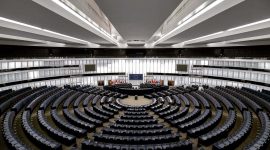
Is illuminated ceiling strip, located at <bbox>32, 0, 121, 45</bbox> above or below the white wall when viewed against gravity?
above

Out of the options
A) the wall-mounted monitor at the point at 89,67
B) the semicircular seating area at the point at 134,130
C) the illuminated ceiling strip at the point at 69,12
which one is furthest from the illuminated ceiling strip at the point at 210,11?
the wall-mounted monitor at the point at 89,67

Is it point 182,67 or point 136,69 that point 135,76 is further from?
point 182,67

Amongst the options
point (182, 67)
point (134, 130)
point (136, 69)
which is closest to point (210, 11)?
point (134, 130)

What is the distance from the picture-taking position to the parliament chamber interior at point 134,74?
11.4 metres

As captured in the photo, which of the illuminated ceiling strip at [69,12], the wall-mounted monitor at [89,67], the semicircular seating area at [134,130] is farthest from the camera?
the wall-mounted monitor at [89,67]

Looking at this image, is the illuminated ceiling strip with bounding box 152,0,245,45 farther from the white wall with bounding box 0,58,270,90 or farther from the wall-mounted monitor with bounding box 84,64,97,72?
the wall-mounted monitor with bounding box 84,64,97,72

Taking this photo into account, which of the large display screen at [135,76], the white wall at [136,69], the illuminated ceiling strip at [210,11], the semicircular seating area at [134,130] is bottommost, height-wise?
the semicircular seating area at [134,130]

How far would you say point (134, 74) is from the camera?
140 ft

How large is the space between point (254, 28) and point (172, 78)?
29060 millimetres

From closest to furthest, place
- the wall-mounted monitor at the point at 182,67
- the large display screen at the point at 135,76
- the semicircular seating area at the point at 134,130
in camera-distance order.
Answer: the semicircular seating area at the point at 134,130, the wall-mounted monitor at the point at 182,67, the large display screen at the point at 135,76

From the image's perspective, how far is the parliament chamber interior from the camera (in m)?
11.4

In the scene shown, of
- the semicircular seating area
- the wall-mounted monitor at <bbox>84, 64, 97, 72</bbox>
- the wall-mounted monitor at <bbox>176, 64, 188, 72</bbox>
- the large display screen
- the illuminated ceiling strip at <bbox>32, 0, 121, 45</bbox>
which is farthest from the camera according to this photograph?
the large display screen

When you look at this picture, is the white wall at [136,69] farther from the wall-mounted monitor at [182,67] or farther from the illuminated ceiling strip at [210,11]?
the illuminated ceiling strip at [210,11]

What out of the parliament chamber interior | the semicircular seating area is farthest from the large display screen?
the semicircular seating area
